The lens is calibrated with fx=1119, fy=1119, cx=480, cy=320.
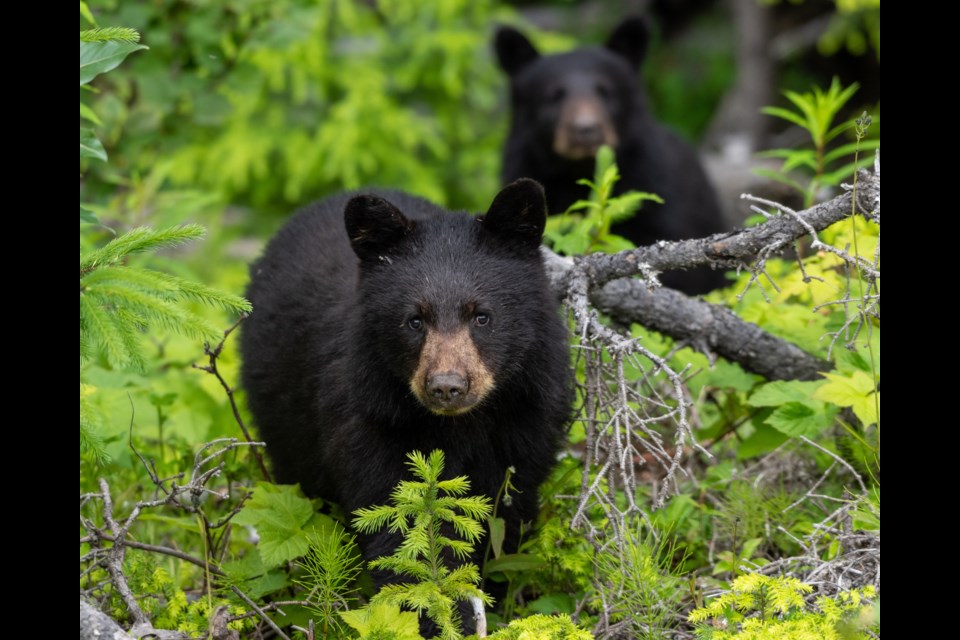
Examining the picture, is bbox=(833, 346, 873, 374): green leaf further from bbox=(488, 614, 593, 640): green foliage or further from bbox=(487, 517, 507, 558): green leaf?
bbox=(488, 614, 593, 640): green foliage

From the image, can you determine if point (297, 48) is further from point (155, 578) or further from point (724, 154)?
point (155, 578)

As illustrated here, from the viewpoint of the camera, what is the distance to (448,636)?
2783 millimetres

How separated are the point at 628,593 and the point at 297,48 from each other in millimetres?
7582

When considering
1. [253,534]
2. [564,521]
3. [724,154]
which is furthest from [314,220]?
[724,154]

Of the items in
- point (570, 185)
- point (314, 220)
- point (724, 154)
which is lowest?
point (724, 154)

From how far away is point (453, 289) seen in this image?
3268 mm

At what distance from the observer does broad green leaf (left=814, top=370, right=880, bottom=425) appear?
3.39m

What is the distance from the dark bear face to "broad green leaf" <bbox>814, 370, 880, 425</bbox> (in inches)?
36.1

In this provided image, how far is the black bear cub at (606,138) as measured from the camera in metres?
6.54

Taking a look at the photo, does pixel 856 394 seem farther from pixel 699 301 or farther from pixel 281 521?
pixel 281 521

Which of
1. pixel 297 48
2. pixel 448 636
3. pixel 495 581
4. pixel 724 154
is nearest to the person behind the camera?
pixel 448 636

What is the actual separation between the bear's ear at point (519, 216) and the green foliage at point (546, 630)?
1.16 metres

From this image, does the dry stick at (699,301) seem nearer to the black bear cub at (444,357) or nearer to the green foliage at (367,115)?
the black bear cub at (444,357)

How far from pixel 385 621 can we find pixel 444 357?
2.41ft
